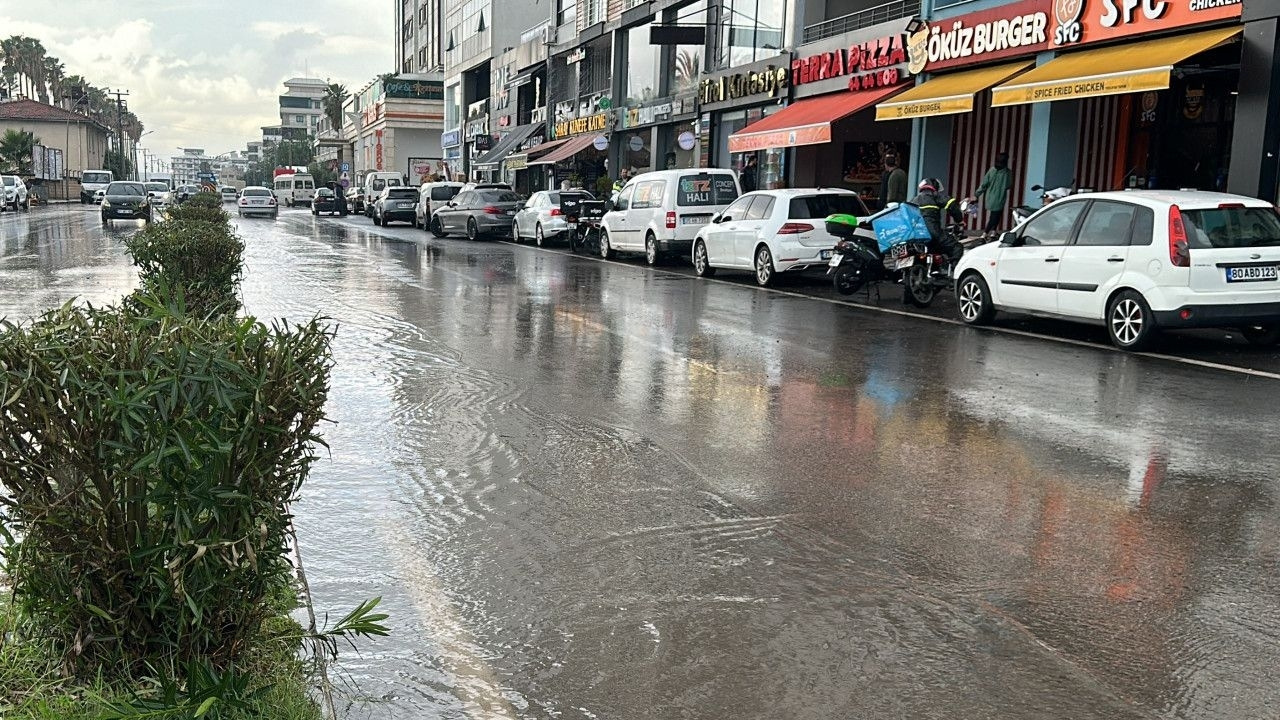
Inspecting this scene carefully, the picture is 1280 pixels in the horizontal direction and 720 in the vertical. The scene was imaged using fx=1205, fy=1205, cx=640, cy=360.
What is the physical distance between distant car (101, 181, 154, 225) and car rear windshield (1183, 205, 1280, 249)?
1554 inches

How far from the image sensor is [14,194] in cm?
5456

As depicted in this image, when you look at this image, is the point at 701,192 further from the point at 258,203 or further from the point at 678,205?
the point at 258,203

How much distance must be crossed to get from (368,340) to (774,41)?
2126 centimetres

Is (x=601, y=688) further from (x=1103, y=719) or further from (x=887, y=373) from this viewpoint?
(x=887, y=373)

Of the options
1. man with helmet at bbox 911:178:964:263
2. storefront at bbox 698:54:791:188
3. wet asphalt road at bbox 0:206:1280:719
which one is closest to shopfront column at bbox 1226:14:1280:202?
man with helmet at bbox 911:178:964:263

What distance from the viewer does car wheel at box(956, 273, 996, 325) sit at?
14.0 meters

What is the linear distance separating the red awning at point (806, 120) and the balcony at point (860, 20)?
5.47 ft

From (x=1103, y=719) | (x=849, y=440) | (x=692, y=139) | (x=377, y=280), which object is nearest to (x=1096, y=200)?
(x=849, y=440)

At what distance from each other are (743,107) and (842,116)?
8255 millimetres

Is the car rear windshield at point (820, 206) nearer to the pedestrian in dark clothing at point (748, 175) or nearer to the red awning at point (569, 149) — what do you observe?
the pedestrian in dark clothing at point (748, 175)

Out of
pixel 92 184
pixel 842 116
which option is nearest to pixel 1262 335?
pixel 842 116

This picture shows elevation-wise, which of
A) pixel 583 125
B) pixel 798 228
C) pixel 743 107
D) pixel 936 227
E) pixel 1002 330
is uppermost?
pixel 583 125

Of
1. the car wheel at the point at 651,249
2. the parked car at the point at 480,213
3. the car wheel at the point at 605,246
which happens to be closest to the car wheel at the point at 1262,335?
the car wheel at the point at 651,249

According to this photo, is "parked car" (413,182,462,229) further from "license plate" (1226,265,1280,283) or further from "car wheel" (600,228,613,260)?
"license plate" (1226,265,1280,283)
